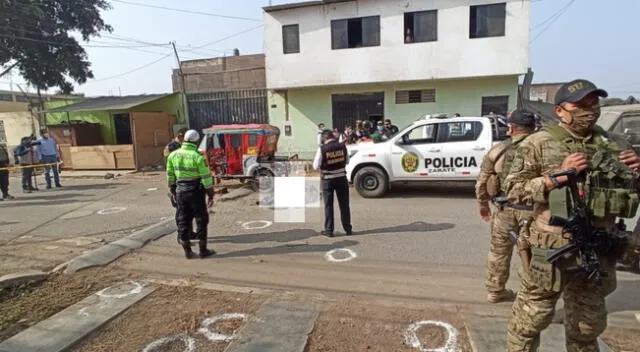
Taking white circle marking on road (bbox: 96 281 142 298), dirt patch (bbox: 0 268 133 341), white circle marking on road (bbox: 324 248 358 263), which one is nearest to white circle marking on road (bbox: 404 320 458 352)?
white circle marking on road (bbox: 324 248 358 263)

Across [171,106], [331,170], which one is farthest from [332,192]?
[171,106]

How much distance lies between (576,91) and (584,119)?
166 mm

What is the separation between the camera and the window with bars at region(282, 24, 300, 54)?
49.5 ft

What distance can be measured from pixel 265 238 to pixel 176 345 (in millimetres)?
2726

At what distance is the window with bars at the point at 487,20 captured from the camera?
43.0 feet

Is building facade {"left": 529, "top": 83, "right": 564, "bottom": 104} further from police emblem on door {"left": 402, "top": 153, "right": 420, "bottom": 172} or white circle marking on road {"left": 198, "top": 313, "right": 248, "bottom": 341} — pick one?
white circle marking on road {"left": 198, "top": 313, "right": 248, "bottom": 341}

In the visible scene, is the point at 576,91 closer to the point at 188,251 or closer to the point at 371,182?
the point at 188,251

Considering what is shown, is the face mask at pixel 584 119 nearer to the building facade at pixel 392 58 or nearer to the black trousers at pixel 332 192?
the black trousers at pixel 332 192

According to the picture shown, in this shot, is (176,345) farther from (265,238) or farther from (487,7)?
(487,7)

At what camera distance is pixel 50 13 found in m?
17.1

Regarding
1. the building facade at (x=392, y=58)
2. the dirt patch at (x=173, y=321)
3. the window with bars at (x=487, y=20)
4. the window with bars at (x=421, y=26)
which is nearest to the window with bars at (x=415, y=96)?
the building facade at (x=392, y=58)

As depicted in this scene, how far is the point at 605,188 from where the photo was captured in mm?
1940

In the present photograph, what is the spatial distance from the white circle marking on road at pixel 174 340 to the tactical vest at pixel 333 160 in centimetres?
296

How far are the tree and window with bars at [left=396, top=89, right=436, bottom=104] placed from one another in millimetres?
15617
